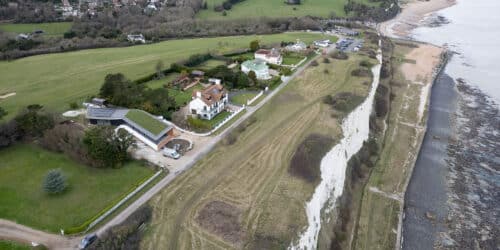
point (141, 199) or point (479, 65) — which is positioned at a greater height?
point (479, 65)

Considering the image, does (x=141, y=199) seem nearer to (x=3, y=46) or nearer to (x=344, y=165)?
(x=344, y=165)

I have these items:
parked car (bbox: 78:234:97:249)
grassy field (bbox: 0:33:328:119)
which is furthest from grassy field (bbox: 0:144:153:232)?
grassy field (bbox: 0:33:328:119)

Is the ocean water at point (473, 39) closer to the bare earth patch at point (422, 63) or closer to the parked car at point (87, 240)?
the bare earth patch at point (422, 63)

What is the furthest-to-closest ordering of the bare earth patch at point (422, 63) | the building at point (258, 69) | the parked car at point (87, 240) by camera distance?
the bare earth patch at point (422, 63) → the building at point (258, 69) → the parked car at point (87, 240)

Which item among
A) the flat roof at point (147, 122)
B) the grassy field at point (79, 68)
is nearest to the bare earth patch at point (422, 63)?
the grassy field at point (79, 68)

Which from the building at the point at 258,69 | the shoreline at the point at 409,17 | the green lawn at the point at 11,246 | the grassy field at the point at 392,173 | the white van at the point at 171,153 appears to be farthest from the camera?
the shoreline at the point at 409,17

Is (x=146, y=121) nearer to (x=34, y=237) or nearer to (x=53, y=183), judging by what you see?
(x=53, y=183)

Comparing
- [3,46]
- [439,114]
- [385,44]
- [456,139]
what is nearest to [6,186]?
[3,46]
